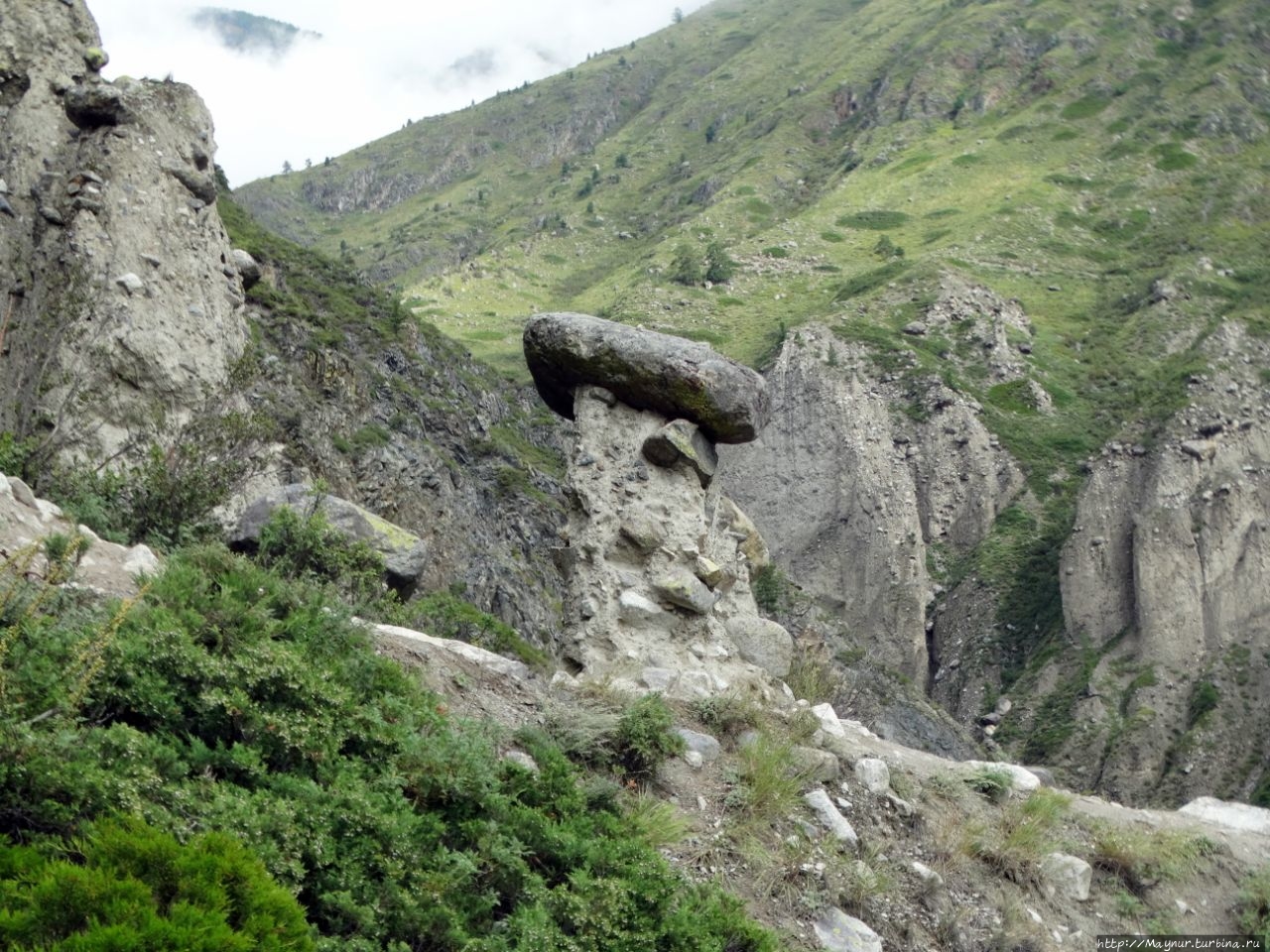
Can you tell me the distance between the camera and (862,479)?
→ 51.0m

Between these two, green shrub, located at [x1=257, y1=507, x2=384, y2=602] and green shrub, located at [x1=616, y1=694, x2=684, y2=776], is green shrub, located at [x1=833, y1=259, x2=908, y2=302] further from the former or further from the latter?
green shrub, located at [x1=616, y1=694, x2=684, y2=776]

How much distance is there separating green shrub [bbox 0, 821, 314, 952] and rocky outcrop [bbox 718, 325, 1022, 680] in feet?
143

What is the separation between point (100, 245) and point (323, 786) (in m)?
14.0

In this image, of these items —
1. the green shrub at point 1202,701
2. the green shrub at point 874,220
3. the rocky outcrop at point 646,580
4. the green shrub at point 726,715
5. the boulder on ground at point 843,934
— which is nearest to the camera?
the boulder on ground at point 843,934

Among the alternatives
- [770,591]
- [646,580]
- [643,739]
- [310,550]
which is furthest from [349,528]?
[770,591]

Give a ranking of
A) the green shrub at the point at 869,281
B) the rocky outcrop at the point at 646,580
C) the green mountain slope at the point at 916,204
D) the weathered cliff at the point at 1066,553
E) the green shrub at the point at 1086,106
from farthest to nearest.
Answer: the green shrub at the point at 1086,106, the green shrub at the point at 869,281, the green mountain slope at the point at 916,204, the weathered cliff at the point at 1066,553, the rocky outcrop at the point at 646,580

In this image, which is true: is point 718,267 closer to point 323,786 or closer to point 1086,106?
point 1086,106

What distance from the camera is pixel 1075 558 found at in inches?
1772

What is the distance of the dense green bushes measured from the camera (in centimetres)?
579

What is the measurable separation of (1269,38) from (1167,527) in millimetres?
51112

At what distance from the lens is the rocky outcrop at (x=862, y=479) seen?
48875 mm

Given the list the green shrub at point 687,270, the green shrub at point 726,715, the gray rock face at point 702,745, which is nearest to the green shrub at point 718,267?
the green shrub at point 687,270

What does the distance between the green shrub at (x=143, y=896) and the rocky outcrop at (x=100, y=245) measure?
1032cm

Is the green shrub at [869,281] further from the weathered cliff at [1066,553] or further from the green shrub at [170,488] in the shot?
the green shrub at [170,488]
